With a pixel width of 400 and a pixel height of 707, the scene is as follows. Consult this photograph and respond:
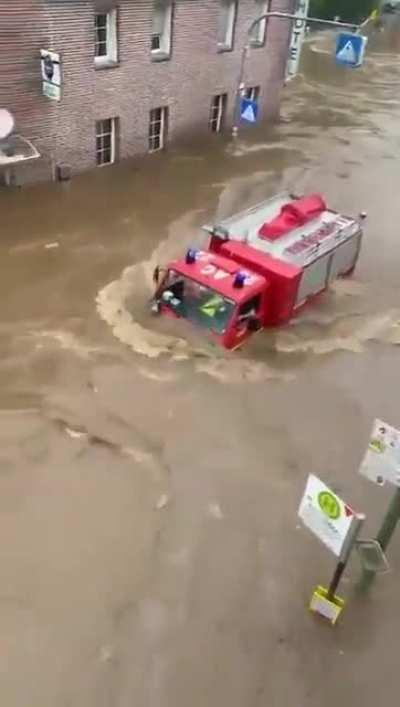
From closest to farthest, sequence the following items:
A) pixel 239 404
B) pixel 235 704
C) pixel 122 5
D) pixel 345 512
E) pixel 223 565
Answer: pixel 345 512 < pixel 235 704 < pixel 223 565 < pixel 239 404 < pixel 122 5

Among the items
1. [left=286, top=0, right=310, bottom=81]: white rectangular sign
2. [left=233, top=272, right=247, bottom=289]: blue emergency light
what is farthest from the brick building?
[left=233, top=272, right=247, bottom=289]: blue emergency light

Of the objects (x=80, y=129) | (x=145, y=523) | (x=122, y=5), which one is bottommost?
(x=145, y=523)

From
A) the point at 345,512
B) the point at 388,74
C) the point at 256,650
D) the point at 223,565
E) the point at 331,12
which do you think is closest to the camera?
the point at 345,512

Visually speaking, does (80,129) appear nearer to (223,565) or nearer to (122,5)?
(122,5)

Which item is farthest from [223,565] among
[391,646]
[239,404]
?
[239,404]

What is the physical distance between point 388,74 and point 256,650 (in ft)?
106

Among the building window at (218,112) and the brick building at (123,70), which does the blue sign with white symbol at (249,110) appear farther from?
the building window at (218,112)

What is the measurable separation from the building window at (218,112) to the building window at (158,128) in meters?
2.38

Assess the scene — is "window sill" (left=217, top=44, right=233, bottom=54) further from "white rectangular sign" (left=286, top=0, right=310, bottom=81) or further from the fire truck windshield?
the fire truck windshield

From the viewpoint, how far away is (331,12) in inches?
1727

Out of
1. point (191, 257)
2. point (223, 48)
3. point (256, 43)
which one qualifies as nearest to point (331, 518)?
point (191, 257)

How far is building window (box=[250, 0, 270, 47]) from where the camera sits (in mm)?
23155

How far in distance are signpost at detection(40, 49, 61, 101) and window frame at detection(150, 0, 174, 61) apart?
4035 mm

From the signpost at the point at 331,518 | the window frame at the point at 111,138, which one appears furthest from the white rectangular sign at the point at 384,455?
the window frame at the point at 111,138
